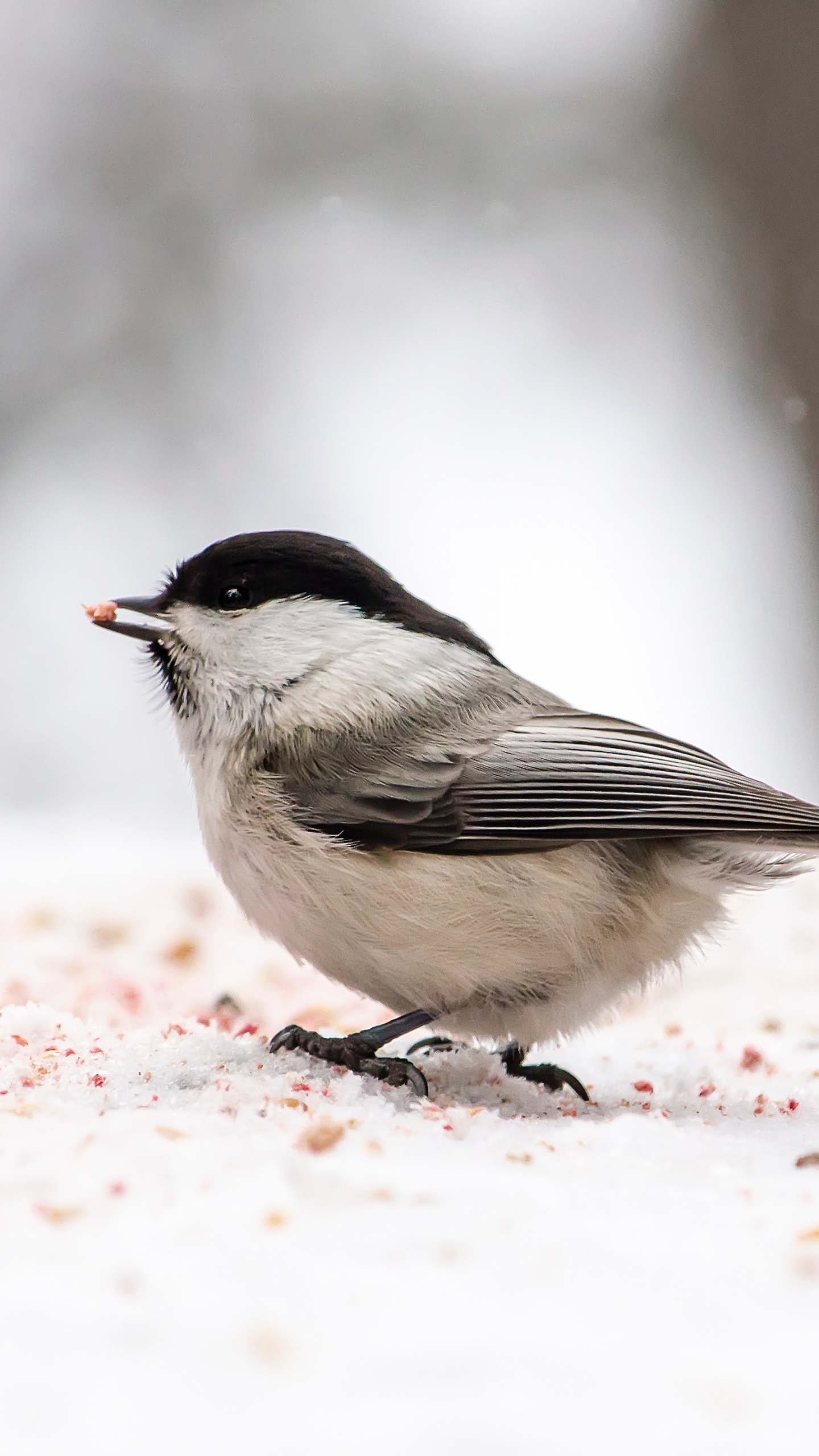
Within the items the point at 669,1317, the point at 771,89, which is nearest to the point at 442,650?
the point at 669,1317

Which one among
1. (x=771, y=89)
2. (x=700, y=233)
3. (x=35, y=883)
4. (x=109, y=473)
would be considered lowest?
(x=35, y=883)

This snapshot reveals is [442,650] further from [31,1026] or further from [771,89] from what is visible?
[771,89]

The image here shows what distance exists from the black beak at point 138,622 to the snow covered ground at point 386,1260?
46 centimetres

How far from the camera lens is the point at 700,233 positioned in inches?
153

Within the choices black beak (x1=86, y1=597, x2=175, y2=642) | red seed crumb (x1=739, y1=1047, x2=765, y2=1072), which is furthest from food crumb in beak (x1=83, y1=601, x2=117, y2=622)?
red seed crumb (x1=739, y1=1047, x2=765, y2=1072)

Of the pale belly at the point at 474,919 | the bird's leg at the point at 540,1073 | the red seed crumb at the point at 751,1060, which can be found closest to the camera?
the pale belly at the point at 474,919

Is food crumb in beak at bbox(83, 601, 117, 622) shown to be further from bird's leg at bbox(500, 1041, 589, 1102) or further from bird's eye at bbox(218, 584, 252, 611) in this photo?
bird's leg at bbox(500, 1041, 589, 1102)

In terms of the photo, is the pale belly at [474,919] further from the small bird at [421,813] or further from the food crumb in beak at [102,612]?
the food crumb in beak at [102,612]

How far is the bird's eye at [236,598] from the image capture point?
150 centimetres

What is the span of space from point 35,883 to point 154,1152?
1570 millimetres

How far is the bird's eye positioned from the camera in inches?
58.9

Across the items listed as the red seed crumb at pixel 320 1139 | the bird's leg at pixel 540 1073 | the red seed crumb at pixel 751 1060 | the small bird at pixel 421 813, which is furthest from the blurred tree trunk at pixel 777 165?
the red seed crumb at pixel 320 1139

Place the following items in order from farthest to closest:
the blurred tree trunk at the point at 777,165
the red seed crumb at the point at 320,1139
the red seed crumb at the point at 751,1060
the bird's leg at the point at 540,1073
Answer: the blurred tree trunk at the point at 777,165
the red seed crumb at the point at 751,1060
the bird's leg at the point at 540,1073
the red seed crumb at the point at 320,1139

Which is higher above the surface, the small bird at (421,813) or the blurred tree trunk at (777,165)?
the blurred tree trunk at (777,165)
